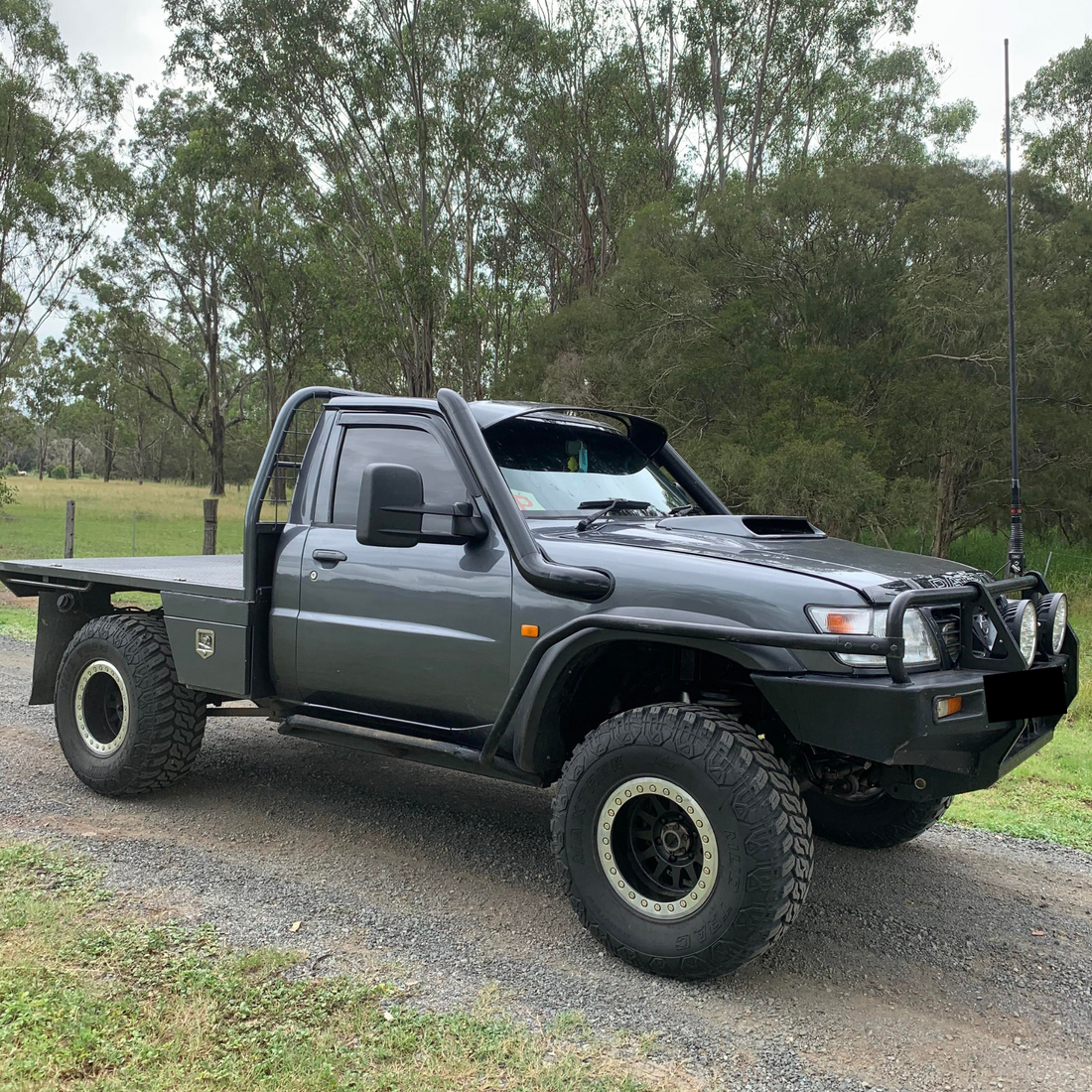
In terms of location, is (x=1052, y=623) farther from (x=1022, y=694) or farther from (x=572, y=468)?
(x=572, y=468)

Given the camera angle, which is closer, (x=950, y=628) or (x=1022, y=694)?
(x=1022, y=694)

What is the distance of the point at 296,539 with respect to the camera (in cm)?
475

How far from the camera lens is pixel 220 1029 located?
2.97m

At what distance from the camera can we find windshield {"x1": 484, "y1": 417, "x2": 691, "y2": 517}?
4.38m

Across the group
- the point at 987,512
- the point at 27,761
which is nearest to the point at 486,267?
the point at 987,512

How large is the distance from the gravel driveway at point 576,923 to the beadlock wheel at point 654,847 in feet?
0.93

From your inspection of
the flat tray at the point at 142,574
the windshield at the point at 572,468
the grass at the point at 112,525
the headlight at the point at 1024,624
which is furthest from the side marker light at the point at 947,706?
the grass at the point at 112,525

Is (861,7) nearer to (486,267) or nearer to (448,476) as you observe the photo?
(486,267)

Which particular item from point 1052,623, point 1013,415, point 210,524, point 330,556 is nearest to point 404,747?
point 330,556

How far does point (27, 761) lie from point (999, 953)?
520 centimetres

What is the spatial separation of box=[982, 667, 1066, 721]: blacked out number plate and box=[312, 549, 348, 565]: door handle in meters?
2.68

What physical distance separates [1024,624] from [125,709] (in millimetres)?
4247

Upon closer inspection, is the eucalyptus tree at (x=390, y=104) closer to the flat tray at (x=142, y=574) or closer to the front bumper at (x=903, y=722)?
the flat tray at (x=142, y=574)

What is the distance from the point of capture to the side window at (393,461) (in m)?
4.36
